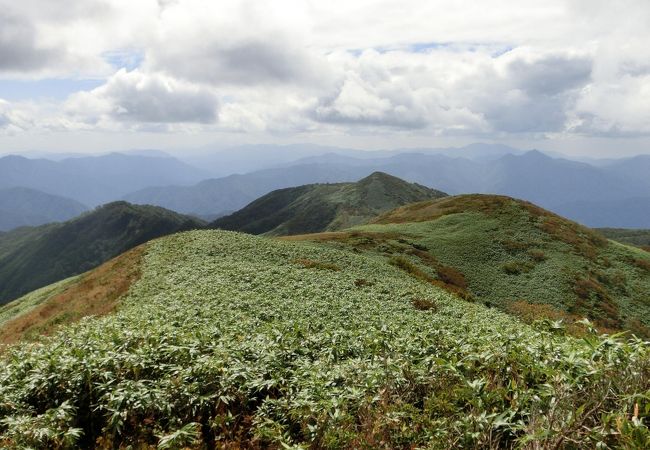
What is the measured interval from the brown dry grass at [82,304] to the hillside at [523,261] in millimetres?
24815

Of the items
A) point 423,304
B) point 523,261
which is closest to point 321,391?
point 423,304

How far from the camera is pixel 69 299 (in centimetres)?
4316

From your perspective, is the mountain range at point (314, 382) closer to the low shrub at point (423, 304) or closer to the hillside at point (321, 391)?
the hillside at point (321, 391)

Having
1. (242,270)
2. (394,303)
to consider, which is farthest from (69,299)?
(394,303)

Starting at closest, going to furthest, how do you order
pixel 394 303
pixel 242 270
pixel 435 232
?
pixel 394 303, pixel 242 270, pixel 435 232

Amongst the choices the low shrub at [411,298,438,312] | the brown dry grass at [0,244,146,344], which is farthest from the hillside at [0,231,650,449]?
the brown dry grass at [0,244,146,344]

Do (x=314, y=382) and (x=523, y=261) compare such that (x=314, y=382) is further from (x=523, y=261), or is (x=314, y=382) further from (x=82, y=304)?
(x=523, y=261)

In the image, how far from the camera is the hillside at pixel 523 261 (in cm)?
4394

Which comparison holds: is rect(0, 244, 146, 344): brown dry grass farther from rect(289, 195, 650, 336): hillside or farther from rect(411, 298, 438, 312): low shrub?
rect(289, 195, 650, 336): hillside

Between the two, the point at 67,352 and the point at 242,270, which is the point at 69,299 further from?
the point at 67,352

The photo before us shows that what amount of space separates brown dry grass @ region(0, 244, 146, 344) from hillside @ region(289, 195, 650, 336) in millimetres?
24815

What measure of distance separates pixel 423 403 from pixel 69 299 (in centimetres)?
4470

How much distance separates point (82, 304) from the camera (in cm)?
3866

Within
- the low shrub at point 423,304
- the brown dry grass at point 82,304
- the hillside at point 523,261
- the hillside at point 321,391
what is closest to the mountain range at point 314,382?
the hillside at point 321,391
